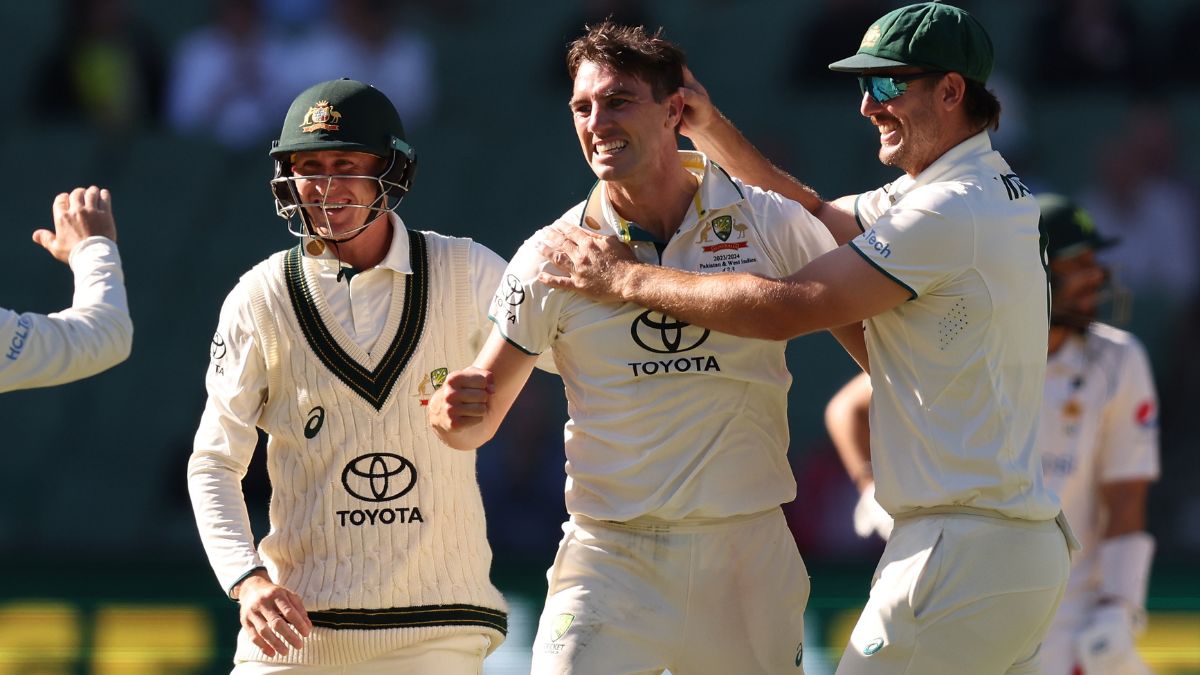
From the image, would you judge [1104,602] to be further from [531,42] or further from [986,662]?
[531,42]

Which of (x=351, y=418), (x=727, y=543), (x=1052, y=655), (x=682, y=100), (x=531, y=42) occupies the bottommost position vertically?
(x=1052, y=655)

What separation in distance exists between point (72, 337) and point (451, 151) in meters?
7.36

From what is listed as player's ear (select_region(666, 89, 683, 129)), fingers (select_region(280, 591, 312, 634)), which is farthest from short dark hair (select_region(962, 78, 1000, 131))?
fingers (select_region(280, 591, 312, 634))

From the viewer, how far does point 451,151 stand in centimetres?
1141

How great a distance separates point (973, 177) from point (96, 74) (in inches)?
328

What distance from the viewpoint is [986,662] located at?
13.0 ft

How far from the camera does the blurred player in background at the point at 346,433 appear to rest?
4.39 m

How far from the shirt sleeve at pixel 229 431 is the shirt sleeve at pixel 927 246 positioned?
4.86ft

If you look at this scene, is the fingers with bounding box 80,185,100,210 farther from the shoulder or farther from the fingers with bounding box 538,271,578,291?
the shoulder

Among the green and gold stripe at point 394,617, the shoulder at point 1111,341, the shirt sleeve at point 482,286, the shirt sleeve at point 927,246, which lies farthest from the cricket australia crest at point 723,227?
the shoulder at point 1111,341

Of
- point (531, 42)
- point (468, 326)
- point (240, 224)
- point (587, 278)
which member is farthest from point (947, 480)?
point (531, 42)

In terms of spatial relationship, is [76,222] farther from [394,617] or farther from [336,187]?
[394,617]

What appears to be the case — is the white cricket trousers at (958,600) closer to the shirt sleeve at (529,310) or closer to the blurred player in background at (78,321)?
the shirt sleeve at (529,310)

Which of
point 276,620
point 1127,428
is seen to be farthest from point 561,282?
point 1127,428
